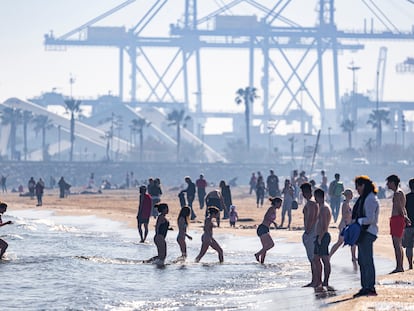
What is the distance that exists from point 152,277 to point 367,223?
19.1ft

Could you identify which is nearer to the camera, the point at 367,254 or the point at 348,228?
the point at 348,228

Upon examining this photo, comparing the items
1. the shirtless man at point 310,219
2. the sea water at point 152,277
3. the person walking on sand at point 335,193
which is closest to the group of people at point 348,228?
the shirtless man at point 310,219

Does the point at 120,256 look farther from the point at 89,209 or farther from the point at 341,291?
the point at 89,209

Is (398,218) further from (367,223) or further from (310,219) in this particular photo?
(367,223)

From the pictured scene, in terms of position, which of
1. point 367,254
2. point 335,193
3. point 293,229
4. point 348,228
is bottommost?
point 293,229

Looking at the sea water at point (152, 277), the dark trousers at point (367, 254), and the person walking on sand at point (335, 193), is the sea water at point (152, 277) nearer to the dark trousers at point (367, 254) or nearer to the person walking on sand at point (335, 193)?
the dark trousers at point (367, 254)

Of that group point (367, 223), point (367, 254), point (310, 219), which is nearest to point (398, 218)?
point (310, 219)

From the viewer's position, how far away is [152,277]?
18500 mm

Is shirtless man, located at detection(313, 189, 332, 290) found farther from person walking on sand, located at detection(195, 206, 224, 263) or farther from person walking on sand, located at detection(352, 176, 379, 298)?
person walking on sand, located at detection(195, 206, 224, 263)

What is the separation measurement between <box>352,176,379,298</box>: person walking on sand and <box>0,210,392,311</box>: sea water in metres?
0.65

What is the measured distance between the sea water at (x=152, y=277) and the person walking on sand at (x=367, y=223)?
25.7 inches

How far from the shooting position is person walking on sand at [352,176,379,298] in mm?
13352

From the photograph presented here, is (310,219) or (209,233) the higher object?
(310,219)

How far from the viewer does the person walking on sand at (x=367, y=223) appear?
1335cm
